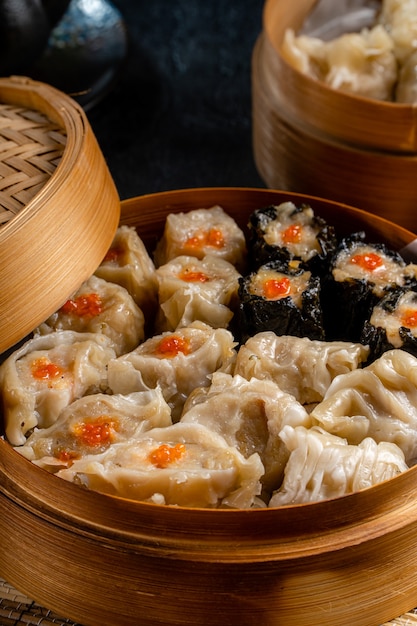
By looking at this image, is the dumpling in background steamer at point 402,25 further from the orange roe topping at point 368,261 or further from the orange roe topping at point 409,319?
the orange roe topping at point 409,319

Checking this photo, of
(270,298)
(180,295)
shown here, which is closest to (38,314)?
(180,295)

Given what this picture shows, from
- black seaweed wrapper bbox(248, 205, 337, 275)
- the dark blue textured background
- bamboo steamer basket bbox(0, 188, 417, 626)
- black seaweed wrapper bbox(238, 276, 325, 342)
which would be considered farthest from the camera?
the dark blue textured background

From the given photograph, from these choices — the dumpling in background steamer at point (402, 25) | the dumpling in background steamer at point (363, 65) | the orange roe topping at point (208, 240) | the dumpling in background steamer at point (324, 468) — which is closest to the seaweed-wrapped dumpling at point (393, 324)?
the dumpling in background steamer at point (324, 468)

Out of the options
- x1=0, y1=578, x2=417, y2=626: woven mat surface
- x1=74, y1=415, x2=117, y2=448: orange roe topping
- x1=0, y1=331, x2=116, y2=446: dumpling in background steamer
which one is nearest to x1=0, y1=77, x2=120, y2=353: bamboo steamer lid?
x1=0, y1=331, x2=116, y2=446: dumpling in background steamer

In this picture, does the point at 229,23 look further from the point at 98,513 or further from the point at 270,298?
the point at 98,513

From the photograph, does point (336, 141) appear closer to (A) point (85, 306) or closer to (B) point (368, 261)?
(B) point (368, 261)

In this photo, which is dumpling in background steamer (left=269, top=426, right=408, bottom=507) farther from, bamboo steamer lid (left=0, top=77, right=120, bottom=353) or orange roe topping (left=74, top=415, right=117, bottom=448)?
bamboo steamer lid (left=0, top=77, right=120, bottom=353)

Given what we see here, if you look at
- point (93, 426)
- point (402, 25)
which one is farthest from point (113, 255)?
point (402, 25)
